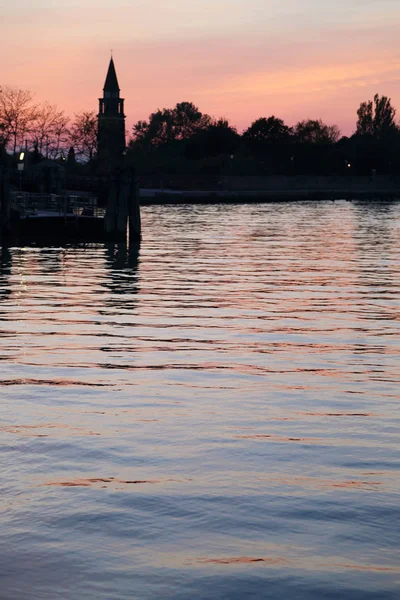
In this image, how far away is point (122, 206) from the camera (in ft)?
153

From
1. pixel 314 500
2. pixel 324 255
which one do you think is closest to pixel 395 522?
pixel 314 500

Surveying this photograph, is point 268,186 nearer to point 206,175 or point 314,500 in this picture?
point 206,175

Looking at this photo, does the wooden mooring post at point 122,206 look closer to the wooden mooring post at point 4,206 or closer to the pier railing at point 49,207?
the pier railing at point 49,207

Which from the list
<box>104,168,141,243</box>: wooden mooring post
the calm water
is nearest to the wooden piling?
<box>104,168,141,243</box>: wooden mooring post

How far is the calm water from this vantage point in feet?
23.4

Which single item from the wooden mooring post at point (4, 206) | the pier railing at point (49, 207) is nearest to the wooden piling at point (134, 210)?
the pier railing at point (49, 207)

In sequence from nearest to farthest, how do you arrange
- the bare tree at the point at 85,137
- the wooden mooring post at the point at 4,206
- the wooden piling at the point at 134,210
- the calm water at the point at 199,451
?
the calm water at the point at 199,451, the wooden mooring post at the point at 4,206, the wooden piling at the point at 134,210, the bare tree at the point at 85,137

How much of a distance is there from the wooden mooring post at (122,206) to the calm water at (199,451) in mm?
20697

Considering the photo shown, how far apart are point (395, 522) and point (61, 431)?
422 cm

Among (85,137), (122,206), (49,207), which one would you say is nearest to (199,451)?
(122,206)

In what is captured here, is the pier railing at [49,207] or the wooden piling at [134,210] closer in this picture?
the wooden piling at [134,210]

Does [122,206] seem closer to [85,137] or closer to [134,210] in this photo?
[134,210]

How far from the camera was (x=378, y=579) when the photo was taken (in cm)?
695

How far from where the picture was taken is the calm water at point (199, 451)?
23.4 ft
